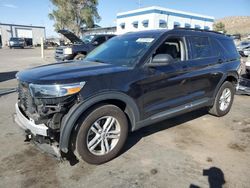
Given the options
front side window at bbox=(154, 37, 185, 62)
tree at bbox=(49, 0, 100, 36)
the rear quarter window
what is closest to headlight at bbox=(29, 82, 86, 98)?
front side window at bbox=(154, 37, 185, 62)

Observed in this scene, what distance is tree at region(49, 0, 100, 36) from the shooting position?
46.1m

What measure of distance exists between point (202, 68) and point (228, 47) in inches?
51.6

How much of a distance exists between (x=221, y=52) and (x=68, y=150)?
3738 millimetres

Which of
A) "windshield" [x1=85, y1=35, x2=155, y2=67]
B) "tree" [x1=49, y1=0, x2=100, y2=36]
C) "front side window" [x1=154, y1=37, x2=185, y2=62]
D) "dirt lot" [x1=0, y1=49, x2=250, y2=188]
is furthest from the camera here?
"tree" [x1=49, y1=0, x2=100, y2=36]

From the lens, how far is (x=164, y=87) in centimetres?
388

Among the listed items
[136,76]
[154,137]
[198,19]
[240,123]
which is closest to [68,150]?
[136,76]

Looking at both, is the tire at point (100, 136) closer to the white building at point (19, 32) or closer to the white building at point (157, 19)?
the white building at point (157, 19)

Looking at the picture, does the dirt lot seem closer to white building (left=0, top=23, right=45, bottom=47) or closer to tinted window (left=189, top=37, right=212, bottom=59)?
tinted window (left=189, top=37, right=212, bottom=59)

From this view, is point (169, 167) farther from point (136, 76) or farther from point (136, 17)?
point (136, 17)

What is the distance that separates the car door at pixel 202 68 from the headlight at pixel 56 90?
214cm

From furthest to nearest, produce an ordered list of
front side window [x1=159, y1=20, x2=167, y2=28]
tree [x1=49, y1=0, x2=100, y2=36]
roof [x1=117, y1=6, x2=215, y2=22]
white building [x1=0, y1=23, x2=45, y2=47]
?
white building [x1=0, y1=23, x2=45, y2=47], tree [x1=49, y1=0, x2=100, y2=36], front side window [x1=159, y1=20, x2=167, y2=28], roof [x1=117, y1=6, x2=215, y2=22]

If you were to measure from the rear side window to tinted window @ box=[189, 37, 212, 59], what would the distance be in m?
0.52

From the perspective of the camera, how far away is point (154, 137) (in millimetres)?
4355

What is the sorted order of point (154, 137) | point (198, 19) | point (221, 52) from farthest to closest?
1. point (198, 19)
2. point (221, 52)
3. point (154, 137)
